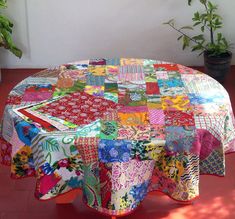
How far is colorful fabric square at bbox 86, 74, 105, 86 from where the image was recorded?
90.5 inches

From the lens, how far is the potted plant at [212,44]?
138 inches

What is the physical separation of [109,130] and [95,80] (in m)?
0.51

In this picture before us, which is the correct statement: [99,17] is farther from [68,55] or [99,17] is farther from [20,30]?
[20,30]

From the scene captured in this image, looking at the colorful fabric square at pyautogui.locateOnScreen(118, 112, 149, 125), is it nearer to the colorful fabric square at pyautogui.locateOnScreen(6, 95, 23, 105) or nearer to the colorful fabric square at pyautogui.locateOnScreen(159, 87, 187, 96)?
the colorful fabric square at pyautogui.locateOnScreen(159, 87, 187, 96)

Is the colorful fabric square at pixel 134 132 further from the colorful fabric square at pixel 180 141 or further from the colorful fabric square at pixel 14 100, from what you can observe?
the colorful fabric square at pixel 14 100

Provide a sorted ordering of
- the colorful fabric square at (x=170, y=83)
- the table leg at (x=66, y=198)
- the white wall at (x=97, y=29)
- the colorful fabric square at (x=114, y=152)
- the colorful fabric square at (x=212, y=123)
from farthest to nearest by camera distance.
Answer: the white wall at (x=97, y=29) < the table leg at (x=66, y=198) < the colorful fabric square at (x=170, y=83) < the colorful fabric square at (x=212, y=123) < the colorful fabric square at (x=114, y=152)

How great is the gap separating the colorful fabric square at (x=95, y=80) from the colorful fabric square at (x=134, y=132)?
0.44m

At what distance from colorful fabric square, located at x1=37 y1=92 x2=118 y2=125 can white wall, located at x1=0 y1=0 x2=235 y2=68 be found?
168cm

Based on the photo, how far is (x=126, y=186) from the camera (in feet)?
6.03

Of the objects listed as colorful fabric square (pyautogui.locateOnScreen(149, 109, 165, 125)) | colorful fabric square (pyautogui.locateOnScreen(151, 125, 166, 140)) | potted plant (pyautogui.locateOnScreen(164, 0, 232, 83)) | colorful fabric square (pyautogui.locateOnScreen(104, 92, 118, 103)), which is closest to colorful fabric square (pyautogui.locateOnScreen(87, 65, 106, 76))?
colorful fabric square (pyautogui.locateOnScreen(104, 92, 118, 103))

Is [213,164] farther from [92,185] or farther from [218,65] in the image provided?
[218,65]

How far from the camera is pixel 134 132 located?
1873 mm

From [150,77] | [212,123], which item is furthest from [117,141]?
[150,77]

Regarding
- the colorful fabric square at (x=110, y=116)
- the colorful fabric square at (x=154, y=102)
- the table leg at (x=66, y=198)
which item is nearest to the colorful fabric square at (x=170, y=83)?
the colorful fabric square at (x=154, y=102)
